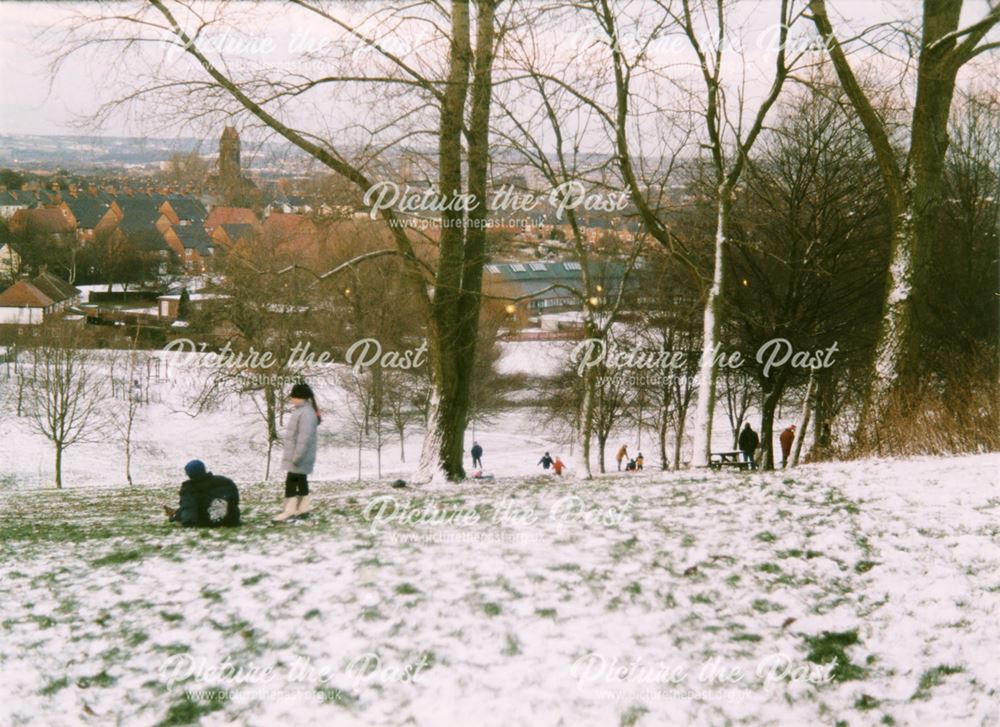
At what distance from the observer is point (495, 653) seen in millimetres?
5688

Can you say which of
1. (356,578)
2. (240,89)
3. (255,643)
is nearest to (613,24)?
(240,89)

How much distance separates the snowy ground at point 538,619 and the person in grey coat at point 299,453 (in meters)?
0.86

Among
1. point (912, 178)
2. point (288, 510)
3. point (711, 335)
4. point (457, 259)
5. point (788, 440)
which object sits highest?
point (912, 178)

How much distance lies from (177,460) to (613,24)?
36.0m

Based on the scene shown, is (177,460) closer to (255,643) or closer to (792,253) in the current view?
(792,253)

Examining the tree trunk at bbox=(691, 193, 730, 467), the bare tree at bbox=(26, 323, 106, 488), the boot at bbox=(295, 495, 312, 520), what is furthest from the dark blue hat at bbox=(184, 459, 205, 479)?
the bare tree at bbox=(26, 323, 106, 488)

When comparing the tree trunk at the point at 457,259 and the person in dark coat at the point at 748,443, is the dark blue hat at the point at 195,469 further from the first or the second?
the person in dark coat at the point at 748,443

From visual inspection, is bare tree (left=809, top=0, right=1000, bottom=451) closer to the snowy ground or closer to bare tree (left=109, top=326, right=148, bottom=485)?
the snowy ground

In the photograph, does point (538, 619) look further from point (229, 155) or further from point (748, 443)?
point (748, 443)

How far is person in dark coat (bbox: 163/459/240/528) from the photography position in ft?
30.1

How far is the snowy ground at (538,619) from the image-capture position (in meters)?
5.21

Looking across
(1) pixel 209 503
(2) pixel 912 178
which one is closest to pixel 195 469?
(1) pixel 209 503

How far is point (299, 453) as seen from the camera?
9523 mm

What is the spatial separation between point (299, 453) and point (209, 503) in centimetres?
117
